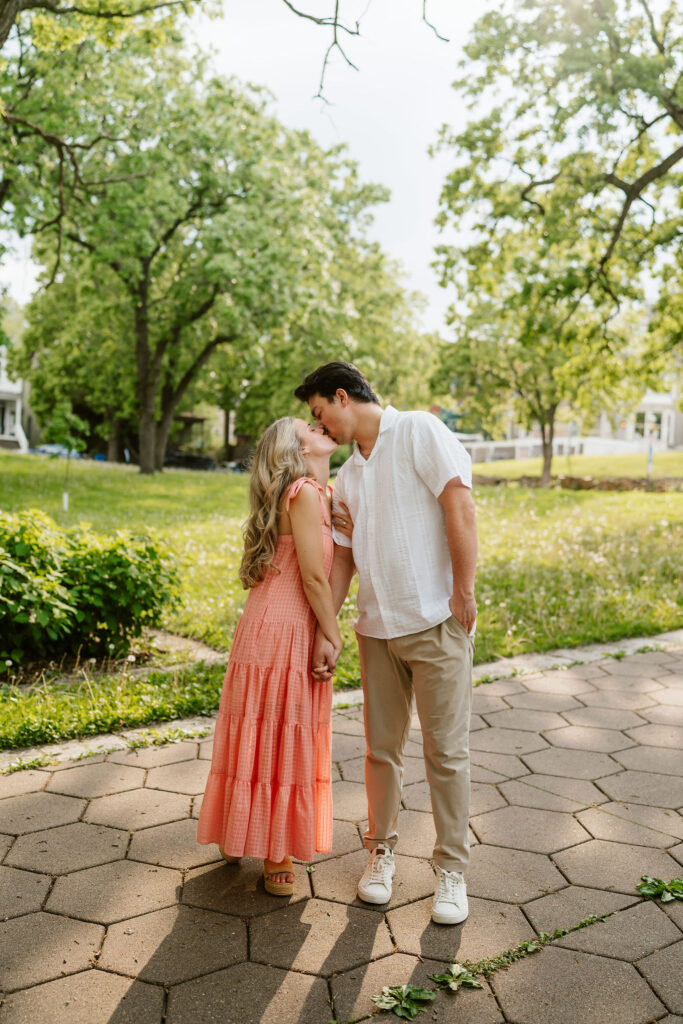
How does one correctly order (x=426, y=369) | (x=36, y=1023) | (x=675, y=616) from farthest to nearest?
(x=426, y=369) < (x=675, y=616) < (x=36, y=1023)

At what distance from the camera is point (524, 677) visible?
628cm

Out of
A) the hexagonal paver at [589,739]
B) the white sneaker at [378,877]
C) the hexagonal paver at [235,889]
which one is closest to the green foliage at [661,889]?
the white sneaker at [378,877]

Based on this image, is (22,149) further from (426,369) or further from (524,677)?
(426,369)

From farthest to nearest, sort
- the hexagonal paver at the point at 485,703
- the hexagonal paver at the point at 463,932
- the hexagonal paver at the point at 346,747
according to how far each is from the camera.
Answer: the hexagonal paver at the point at 485,703
the hexagonal paver at the point at 346,747
the hexagonal paver at the point at 463,932

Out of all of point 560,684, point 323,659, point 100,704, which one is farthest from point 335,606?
point 560,684

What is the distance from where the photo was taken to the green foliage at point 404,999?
2566 millimetres

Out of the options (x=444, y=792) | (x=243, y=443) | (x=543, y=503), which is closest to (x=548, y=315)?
(x=543, y=503)

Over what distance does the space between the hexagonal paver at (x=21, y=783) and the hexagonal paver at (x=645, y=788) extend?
9.31 feet

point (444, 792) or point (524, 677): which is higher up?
point (444, 792)

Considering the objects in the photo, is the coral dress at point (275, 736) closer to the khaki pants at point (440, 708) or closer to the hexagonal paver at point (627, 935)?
the khaki pants at point (440, 708)

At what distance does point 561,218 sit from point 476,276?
2313 mm

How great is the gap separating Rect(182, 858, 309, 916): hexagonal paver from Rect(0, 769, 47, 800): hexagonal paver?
1.14 meters

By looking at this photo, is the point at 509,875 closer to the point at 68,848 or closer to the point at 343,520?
the point at 343,520

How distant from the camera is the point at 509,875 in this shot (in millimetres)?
3438
